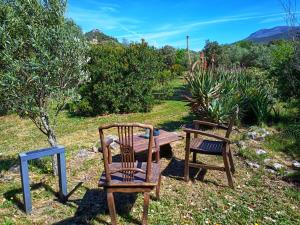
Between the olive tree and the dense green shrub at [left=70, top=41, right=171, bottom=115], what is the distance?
6442mm

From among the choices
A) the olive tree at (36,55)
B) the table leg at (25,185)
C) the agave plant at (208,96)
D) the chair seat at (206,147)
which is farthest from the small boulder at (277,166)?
the table leg at (25,185)

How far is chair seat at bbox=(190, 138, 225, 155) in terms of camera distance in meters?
5.04

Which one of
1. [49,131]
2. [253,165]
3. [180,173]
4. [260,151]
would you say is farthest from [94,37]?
[253,165]

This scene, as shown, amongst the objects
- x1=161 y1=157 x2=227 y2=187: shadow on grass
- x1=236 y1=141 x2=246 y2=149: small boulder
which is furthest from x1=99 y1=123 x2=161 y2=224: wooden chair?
x1=236 y1=141 x2=246 y2=149: small boulder

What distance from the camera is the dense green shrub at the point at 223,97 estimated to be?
8.24 metres

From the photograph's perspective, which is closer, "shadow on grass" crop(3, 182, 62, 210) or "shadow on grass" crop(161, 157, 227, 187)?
"shadow on grass" crop(3, 182, 62, 210)

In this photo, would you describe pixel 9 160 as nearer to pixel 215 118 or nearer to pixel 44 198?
pixel 44 198

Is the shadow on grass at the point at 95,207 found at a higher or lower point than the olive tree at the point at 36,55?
lower

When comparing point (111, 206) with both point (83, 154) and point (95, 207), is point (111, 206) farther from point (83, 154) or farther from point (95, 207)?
point (83, 154)

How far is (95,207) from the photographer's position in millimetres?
4438

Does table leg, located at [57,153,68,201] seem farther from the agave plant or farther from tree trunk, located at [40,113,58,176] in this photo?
the agave plant

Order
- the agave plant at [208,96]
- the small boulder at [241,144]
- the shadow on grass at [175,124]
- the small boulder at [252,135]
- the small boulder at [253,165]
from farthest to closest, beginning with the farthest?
the shadow on grass at [175,124]
the agave plant at [208,96]
the small boulder at [252,135]
the small boulder at [241,144]
the small boulder at [253,165]

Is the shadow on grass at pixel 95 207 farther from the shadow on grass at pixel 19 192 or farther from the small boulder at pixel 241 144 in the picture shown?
the small boulder at pixel 241 144

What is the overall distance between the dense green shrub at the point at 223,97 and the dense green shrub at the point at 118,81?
11.5 ft
